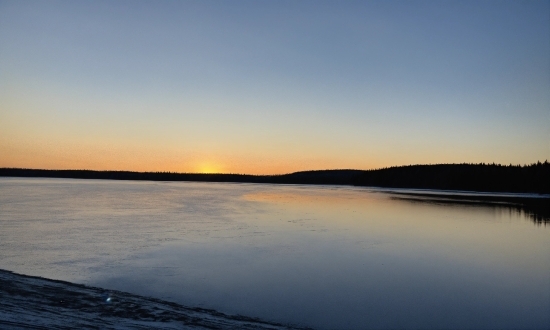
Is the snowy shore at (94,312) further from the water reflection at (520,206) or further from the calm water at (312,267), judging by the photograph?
the water reflection at (520,206)

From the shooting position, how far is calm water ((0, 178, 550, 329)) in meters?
6.17

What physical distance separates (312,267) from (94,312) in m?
4.99

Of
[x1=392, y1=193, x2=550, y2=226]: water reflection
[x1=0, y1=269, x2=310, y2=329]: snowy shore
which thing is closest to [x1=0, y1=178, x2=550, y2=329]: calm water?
[x1=0, y1=269, x2=310, y2=329]: snowy shore

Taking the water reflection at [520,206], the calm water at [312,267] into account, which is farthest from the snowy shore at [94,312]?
the water reflection at [520,206]

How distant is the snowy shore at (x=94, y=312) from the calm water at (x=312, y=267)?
50 centimetres

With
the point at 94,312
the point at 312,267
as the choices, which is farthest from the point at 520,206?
the point at 94,312

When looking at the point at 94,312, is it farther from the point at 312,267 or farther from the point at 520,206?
the point at 520,206

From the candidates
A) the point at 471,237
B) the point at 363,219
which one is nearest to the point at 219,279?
the point at 471,237

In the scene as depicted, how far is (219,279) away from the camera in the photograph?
25.6 ft

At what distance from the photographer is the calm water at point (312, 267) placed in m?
6.17

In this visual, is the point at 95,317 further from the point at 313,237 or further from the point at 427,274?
the point at 313,237

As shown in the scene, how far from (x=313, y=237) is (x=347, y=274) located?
493 cm

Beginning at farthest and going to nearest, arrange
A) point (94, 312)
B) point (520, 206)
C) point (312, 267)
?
1. point (520, 206)
2. point (312, 267)
3. point (94, 312)

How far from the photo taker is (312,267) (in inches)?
354
